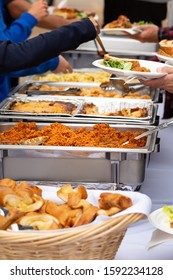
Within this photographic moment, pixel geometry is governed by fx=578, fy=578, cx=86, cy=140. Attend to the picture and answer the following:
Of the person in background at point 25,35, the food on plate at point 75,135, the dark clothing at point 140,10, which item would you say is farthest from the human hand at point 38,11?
the dark clothing at point 140,10

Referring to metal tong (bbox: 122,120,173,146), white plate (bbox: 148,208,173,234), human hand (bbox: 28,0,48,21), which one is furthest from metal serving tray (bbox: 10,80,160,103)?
white plate (bbox: 148,208,173,234)

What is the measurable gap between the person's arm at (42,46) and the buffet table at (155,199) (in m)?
0.53

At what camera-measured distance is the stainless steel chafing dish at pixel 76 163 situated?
66.8 inches

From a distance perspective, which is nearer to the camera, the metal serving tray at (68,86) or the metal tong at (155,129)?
the metal tong at (155,129)

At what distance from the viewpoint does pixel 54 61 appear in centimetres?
301

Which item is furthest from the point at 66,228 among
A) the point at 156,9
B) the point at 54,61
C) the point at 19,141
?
the point at 156,9

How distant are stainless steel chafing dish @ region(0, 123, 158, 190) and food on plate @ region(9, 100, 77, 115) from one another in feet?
1.71

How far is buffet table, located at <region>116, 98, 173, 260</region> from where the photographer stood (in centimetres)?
137

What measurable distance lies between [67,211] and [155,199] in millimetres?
591

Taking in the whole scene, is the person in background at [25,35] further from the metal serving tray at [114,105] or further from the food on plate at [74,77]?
the metal serving tray at [114,105]

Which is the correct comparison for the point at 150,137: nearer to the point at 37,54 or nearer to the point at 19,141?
the point at 19,141

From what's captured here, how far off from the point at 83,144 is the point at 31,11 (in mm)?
1485

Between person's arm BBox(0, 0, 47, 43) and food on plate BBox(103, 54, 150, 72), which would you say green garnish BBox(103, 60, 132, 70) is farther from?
person's arm BBox(0, 0, 47, 43)

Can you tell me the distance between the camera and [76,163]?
5.64ft
